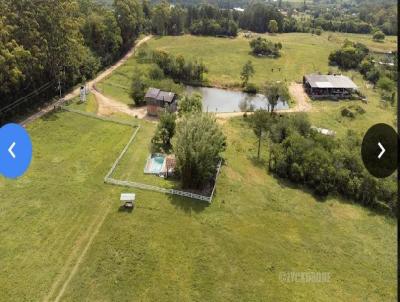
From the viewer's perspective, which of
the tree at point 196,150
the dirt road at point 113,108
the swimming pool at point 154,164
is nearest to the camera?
the tree at point 196,150

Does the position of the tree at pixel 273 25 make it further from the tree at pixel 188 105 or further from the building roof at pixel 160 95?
the tree at pixel 188 105

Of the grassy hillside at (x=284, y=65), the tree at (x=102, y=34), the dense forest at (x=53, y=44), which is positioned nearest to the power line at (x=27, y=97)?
the dense forest at (x=53, y=44)

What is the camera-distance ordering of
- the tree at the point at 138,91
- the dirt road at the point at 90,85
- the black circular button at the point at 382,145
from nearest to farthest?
1. the black circular button at the point at 382,145
2. the dirt road at the point at 90,85
3. the tree at the point at 138,91

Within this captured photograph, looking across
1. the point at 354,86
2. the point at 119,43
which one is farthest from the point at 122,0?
the point at 354,86

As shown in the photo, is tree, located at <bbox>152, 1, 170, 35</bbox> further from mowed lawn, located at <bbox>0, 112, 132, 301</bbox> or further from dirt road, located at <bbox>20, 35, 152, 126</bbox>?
mowed lawn, located at <bbox>0, 112, 132, 301</bbox>

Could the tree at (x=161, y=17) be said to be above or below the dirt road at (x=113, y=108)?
above

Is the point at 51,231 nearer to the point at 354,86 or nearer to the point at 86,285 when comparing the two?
the point at 86,285

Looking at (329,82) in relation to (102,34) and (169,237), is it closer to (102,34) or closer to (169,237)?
(102,34)
